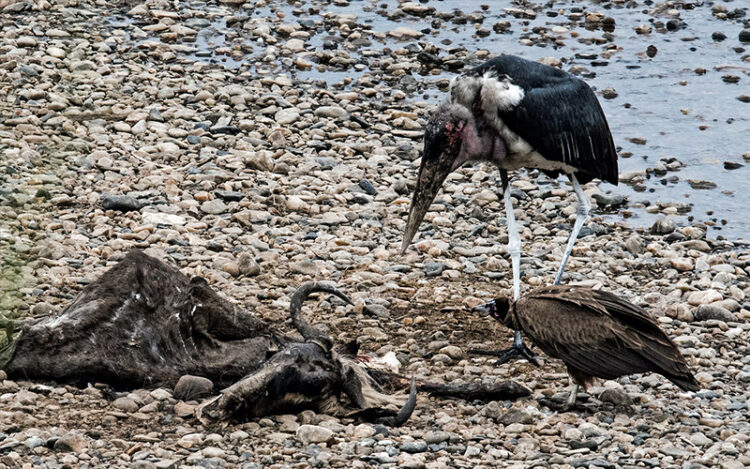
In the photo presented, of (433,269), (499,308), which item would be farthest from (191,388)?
(433,269)

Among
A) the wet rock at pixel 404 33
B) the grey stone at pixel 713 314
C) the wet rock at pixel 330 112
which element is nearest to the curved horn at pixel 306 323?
the grey stone at pixel 713 314

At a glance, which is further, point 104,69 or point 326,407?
point 104,69

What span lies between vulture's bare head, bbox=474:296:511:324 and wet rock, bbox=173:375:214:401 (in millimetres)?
1872

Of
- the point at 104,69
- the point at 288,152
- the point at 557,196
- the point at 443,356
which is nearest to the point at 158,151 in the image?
the point at 288,152

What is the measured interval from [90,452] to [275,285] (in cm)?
280

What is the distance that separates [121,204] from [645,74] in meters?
6.68

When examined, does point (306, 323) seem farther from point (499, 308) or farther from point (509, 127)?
point (509, 127)

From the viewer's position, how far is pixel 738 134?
12320 millimetres

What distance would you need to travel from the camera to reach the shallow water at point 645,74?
11.0 meters

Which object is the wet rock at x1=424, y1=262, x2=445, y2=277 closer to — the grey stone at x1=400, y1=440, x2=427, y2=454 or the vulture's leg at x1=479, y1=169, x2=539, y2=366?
the vulture's leg at x1=479, y1=169, x2=539, y2=366

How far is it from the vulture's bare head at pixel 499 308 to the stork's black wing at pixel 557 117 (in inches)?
45.3

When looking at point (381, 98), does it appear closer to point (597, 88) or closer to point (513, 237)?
point (597, 88)

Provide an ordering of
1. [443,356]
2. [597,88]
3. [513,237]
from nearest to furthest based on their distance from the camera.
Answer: [443,356] < [513,237] < [597,88]

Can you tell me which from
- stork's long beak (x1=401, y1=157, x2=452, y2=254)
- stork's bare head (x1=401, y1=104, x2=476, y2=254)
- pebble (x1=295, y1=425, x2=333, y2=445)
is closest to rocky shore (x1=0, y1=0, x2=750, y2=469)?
Result: pebble (x1=295, y1=425, x2=333, y2=445)
